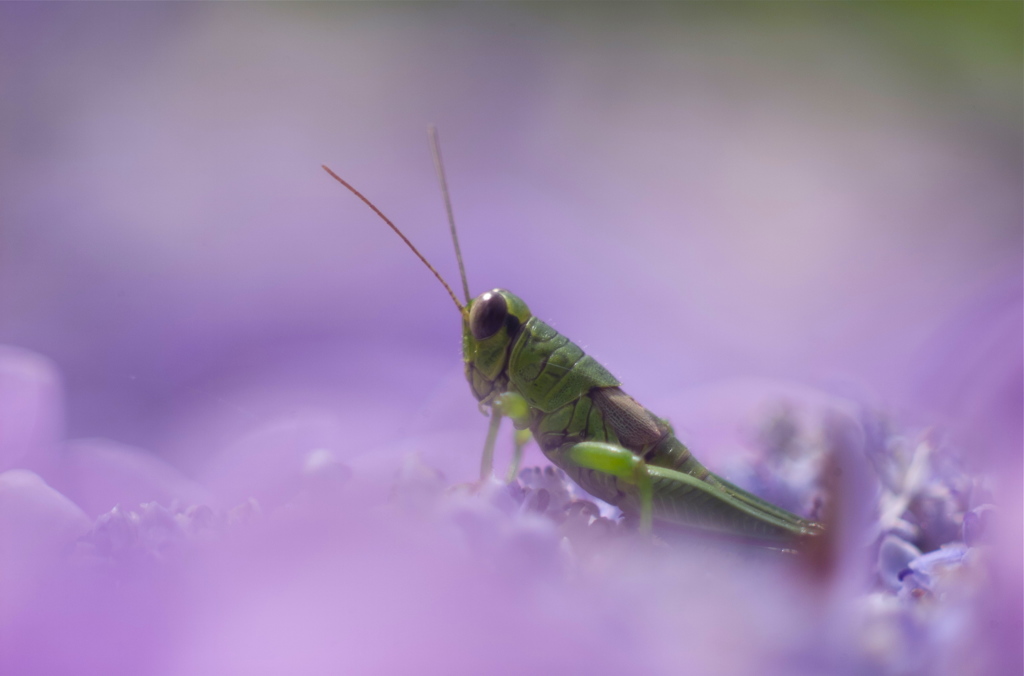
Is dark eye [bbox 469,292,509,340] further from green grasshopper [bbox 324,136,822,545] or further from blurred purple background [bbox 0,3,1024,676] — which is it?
blurred purple background [bbox 0,3,1024,676]

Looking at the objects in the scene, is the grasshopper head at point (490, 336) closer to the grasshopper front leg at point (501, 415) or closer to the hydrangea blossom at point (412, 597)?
the grasshopper front leg at point (501, 415)

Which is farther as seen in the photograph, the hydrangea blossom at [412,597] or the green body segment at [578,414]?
the green body segment at [578,414]

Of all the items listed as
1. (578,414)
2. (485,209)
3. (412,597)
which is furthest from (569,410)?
(485,209)

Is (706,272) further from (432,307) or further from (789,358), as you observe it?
(432,307)

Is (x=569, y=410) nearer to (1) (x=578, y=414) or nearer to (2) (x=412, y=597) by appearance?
(1) (x=578, y=414)

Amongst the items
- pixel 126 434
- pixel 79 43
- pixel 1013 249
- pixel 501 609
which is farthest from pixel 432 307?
pixel 1013 249

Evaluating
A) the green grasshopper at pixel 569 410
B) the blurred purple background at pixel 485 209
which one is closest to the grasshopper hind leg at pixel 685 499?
the green grasshopper at pixel 569 410
